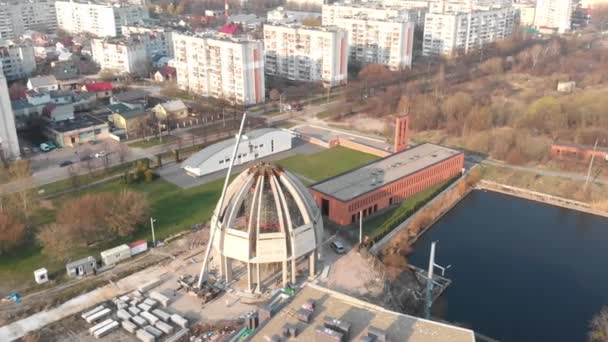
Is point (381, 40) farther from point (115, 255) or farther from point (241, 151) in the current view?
point (115, 255)

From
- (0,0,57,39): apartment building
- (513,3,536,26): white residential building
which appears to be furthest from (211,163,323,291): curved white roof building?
(513,3,536,26): white residential building

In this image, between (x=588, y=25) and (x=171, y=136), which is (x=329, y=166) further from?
(x=588, y=25)

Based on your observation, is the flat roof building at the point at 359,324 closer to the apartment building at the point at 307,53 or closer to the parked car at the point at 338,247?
the parked car at the point at 338,247

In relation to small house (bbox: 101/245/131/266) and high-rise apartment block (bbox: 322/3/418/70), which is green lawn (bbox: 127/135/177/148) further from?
high-rise apartment block (bbox: 322/3/418/70)

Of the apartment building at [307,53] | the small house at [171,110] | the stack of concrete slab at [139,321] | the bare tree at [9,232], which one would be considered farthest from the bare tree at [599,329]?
the apartment building at [307,53]

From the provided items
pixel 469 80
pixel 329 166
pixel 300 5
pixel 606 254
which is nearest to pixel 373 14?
pixel 469 80

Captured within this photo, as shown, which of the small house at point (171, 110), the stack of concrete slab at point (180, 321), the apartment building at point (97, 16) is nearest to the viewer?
the stack of concrete slab at point (180, 321)

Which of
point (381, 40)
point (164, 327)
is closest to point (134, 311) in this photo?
point (164, 327)
